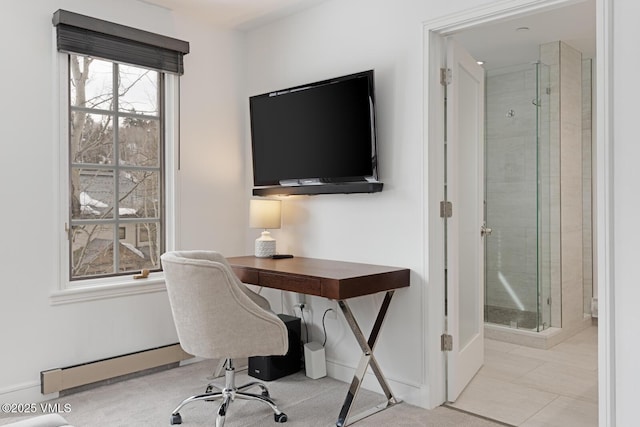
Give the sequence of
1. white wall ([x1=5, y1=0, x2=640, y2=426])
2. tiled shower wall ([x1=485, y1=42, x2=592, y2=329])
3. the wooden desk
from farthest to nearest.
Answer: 1. tiled shower wall ([x1=485, y1=42, x2=592, y2=329])
2. white wall ([x1=5, y1=0, x2=640, y2=426])
3. the wooden desk

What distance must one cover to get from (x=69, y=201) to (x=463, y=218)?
97.6 inches

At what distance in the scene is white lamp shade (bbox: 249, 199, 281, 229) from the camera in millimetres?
3619

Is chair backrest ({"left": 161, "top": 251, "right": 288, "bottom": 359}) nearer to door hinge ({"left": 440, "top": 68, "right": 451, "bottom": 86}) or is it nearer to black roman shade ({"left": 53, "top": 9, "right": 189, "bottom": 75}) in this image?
black roman shade ({"left": 53, "top": 9, "right": 189, "bottom": 75})

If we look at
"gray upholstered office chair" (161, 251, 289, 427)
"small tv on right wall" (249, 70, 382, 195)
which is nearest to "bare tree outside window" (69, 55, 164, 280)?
"small tv on right wall" (249, 70, 382, 195)

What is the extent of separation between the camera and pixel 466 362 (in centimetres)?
333

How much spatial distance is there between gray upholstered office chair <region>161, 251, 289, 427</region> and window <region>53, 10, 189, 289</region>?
3.27 ft

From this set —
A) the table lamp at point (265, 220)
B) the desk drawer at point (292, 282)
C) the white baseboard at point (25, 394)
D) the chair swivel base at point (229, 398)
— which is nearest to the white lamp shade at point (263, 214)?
the table lamp at point (265, 220)

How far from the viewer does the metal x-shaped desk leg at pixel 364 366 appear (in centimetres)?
279
